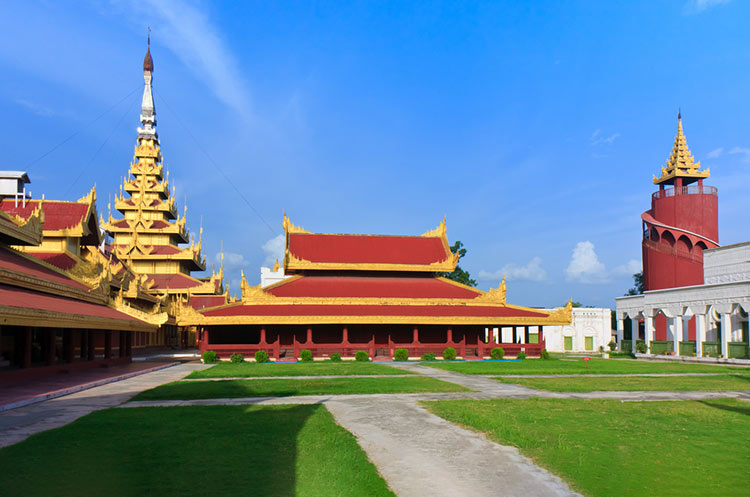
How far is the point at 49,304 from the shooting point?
18.6 m

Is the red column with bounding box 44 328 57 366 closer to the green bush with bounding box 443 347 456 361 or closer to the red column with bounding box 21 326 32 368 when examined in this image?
the red column with bounding box 21 326 32 368

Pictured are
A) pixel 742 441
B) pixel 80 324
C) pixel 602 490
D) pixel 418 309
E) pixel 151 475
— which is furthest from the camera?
pixel 418 309

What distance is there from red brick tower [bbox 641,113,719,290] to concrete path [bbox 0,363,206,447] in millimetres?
41164

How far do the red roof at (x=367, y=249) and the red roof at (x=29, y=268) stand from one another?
18.5 m

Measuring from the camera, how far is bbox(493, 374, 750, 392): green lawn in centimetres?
1919

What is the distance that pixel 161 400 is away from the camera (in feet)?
50.0

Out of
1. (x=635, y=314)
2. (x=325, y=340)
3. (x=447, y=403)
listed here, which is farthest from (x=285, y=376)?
(x=635, y=314)

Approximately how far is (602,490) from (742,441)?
4.83 meters

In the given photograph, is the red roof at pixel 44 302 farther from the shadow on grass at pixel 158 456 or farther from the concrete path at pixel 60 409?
the shadow on grass at pixel 158 456

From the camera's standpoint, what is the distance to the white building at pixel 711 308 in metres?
34.9

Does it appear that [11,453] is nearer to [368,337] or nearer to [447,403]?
[447,403]

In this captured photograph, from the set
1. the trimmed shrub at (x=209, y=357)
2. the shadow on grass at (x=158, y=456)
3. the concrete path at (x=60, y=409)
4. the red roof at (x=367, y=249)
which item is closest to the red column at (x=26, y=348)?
the concrete path at (x=60, y=409)

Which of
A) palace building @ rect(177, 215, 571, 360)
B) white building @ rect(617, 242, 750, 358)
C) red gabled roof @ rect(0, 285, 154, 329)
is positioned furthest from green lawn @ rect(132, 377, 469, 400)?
white building @ rect(617, 242, 750, 358)

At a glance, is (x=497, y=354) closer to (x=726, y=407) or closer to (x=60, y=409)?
(x=726, y=407)
